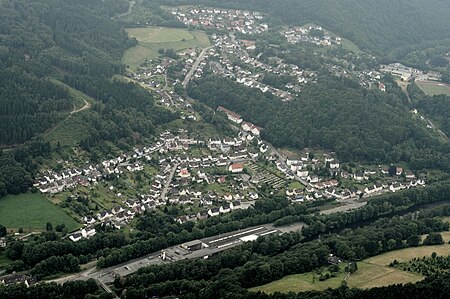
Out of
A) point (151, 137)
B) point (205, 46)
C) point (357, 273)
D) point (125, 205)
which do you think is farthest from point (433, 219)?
point (205, 46)

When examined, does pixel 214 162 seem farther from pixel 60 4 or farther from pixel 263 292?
pixel 60 4

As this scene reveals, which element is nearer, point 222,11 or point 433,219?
point 433,219

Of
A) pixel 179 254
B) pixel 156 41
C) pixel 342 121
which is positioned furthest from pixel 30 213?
pixel 156 41

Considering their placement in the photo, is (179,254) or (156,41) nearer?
(179,254)

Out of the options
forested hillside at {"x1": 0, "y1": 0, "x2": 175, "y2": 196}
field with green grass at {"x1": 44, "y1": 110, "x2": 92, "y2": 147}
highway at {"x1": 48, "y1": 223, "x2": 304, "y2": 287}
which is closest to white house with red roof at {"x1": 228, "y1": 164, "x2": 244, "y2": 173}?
forested hillside at {"x1": 0, "y1": 0, "x2": 175, "y2": 196}

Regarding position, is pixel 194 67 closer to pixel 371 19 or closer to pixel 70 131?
pixel 70 131

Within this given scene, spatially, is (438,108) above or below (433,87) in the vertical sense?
above
